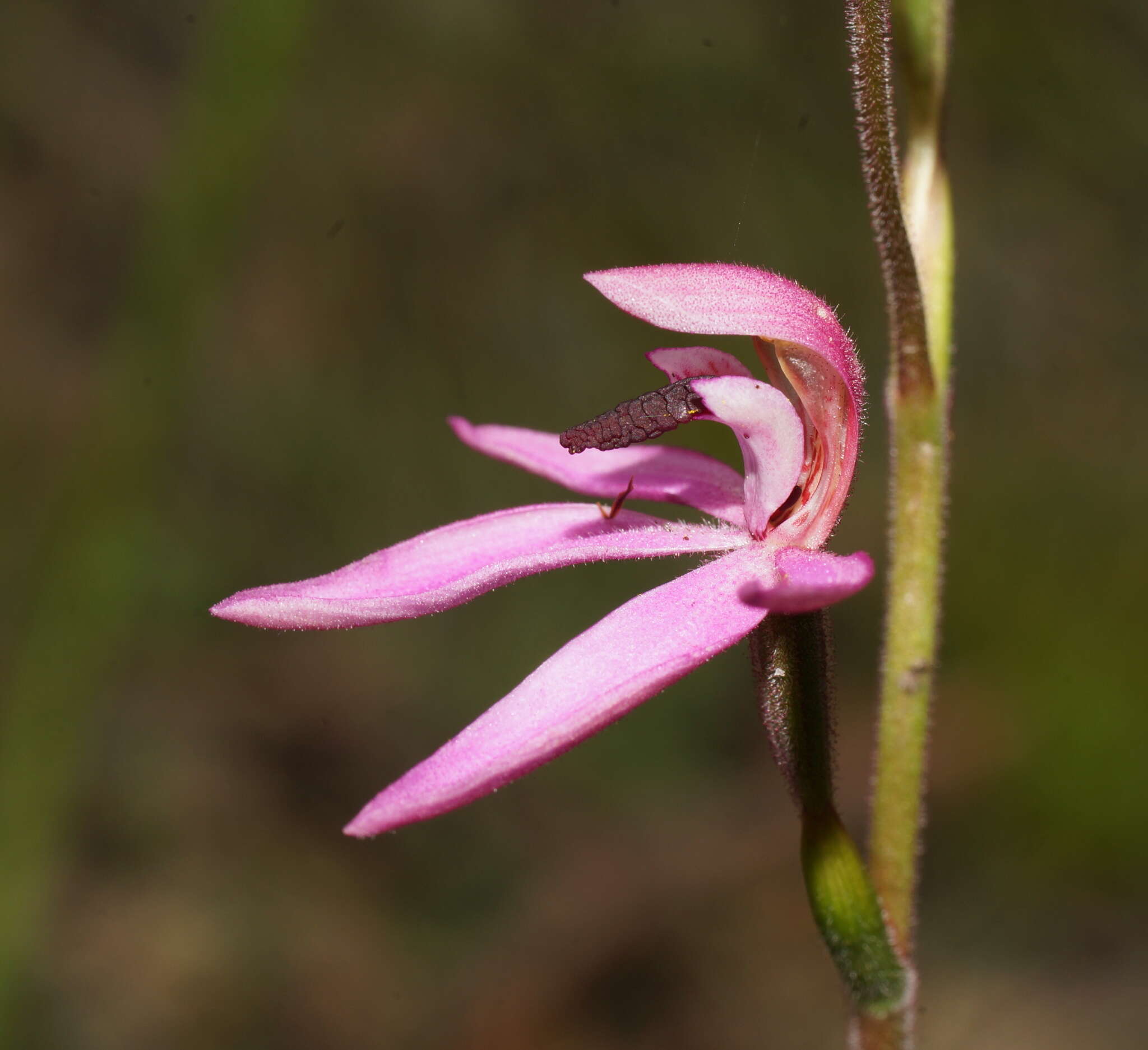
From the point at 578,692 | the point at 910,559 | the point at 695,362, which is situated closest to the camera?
the point at 578,692

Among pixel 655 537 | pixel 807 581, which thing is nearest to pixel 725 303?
pixel 655 537

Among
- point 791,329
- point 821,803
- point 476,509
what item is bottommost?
point 476,509

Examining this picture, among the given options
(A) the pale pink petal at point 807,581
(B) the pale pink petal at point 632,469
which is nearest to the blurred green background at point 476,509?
(B) the pale pink petal at point 632,469

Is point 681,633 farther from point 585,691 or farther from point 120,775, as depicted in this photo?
point 120,775

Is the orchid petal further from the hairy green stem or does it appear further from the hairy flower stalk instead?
the hairy green stem

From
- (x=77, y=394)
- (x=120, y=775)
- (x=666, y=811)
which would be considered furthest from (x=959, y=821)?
(x=77, y=394)

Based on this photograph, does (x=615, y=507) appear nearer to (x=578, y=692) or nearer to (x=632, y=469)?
(x=632, y=469)

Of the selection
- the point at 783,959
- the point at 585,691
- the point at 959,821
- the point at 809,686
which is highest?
the point at 585,691

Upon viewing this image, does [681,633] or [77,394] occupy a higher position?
[681,633]
